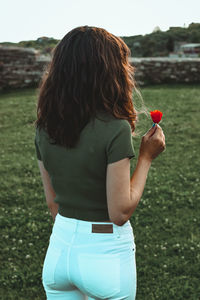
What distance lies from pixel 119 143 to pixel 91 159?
0.48 feet

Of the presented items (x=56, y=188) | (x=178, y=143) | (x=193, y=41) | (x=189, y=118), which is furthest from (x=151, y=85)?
(x=193, y=41)

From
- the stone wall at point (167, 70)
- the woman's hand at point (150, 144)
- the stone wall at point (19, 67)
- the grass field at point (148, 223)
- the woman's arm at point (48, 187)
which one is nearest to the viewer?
the woman's hand at point (150, 144)

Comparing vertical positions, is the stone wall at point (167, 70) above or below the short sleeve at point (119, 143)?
below

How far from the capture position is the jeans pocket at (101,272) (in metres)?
1.55

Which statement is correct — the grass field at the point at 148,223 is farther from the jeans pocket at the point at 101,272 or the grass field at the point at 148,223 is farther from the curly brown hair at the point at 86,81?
the jeans pocket at the point at 101,272

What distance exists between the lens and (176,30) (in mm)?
35625

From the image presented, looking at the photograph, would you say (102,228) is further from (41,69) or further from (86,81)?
(41,69)

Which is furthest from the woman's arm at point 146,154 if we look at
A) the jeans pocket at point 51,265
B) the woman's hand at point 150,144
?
the jeans pocket at point 51,265

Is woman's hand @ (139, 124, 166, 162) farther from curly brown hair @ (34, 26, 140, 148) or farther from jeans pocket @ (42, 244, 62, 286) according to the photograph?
jeans pocket @ (42, 244, 62, 286)

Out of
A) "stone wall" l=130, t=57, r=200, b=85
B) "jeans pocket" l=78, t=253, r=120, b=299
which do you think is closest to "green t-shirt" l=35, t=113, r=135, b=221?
"jeans pocket" l=78, t=253, r=120, b=299

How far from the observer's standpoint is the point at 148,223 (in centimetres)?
479

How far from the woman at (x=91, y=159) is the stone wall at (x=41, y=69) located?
1330 centimetres

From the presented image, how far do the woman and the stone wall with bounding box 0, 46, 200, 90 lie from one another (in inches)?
524

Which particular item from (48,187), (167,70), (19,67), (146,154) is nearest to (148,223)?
(48,187)
